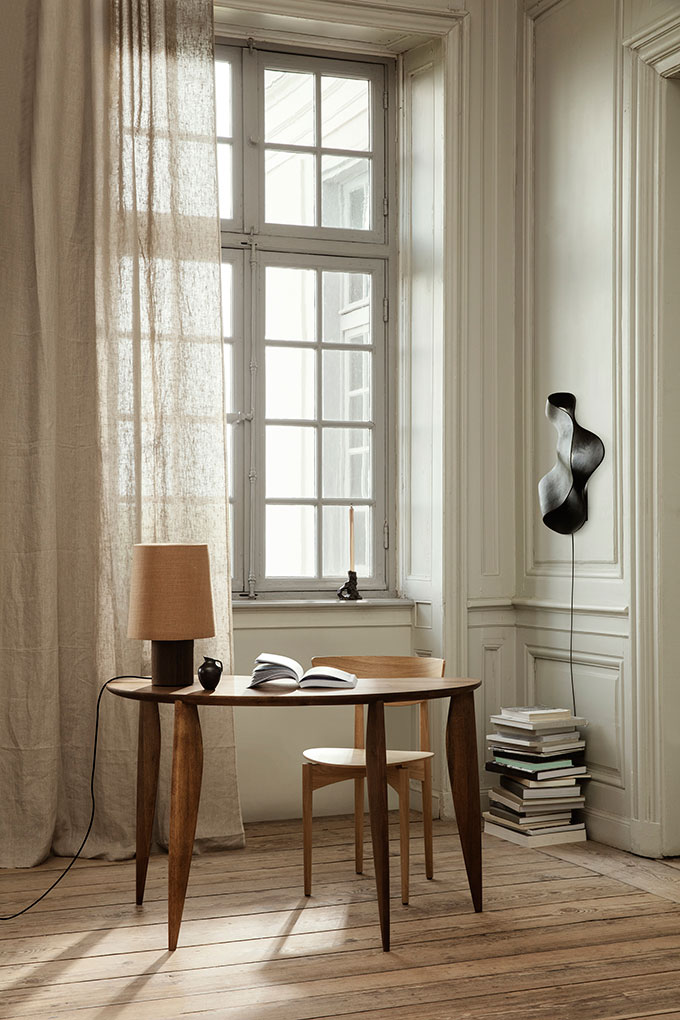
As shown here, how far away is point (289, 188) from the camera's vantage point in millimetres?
5012

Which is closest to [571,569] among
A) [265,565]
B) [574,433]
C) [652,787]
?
[574,433]

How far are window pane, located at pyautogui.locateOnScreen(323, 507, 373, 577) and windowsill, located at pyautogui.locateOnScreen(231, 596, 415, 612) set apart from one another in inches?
6.3

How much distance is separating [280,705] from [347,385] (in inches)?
87.1

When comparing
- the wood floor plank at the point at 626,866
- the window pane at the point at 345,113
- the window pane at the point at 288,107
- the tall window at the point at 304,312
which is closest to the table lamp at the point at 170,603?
the tall window at the point at 304,312

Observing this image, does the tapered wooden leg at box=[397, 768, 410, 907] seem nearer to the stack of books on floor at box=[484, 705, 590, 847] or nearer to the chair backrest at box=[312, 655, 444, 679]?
the chair backrest at box=[312, 655, 444, 679]

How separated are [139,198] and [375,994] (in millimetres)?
2915

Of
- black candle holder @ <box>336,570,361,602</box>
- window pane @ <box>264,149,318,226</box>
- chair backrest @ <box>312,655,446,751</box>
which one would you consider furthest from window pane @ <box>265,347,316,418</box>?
chair backrest @ <box>312,655,446,751</box>

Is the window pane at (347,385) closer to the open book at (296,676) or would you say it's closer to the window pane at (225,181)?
the window pane at (225,181)

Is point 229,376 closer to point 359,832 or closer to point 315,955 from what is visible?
point 359,832

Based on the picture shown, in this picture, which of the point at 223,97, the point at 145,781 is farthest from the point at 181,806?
the point at 223,97

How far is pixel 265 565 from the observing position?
4.93 meters

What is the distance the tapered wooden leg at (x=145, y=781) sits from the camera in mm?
3535

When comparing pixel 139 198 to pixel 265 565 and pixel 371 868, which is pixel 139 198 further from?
pixel 371 868

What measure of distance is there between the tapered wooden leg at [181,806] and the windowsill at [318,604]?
1.39 metres
